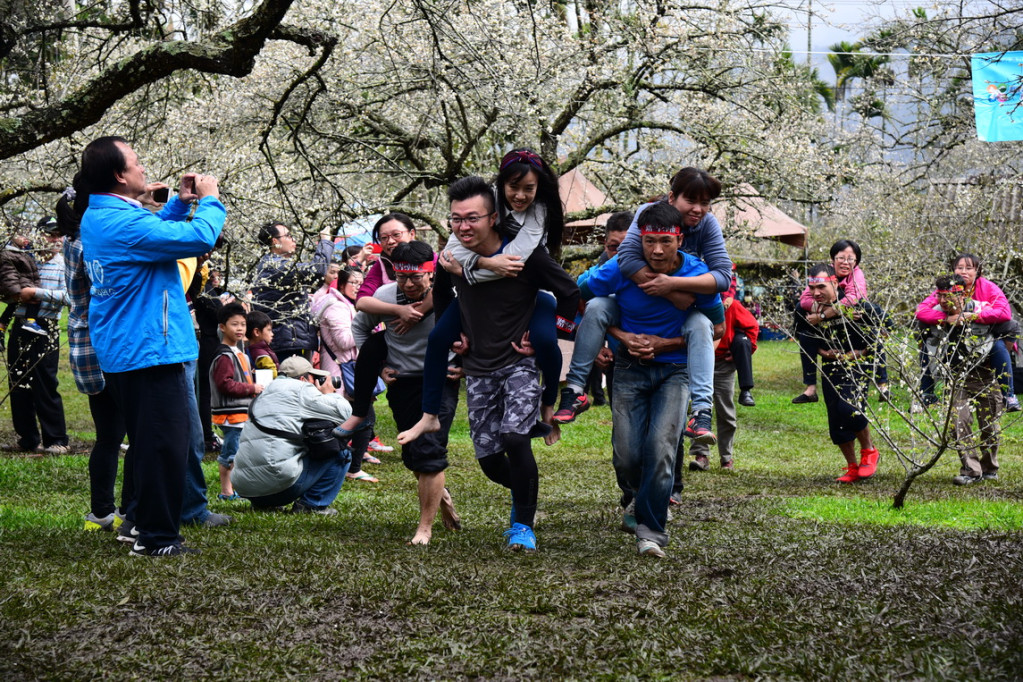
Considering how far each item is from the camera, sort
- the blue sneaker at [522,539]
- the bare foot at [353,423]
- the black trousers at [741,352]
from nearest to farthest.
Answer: the blue sneaker at [522,539] → the bare foot at [353,423] → the black trousers at [741,352]

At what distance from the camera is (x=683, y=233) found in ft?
19.1

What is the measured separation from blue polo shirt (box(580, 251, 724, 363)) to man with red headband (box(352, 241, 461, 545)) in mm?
954

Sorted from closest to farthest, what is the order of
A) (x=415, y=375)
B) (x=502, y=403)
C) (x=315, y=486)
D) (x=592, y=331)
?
(x=502, y=403), (x=592, y=331), (x=415, y=375), (x=315, y=486)

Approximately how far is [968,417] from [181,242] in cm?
651

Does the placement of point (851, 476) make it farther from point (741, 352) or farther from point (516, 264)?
point (516, 264)

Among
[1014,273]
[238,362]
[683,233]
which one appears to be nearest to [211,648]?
[683,233]

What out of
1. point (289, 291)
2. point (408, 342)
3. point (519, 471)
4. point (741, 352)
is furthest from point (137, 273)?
point (741, 352)

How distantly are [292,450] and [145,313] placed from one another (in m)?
1.95

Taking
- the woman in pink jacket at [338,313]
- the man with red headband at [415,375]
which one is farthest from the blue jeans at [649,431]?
the woman in pink jacket at [338,313]

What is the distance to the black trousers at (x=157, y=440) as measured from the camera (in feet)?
17.1

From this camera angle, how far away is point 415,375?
609 cm

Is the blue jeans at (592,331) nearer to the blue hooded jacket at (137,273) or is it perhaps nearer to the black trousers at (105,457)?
the blue hooded jacket at (137,273)

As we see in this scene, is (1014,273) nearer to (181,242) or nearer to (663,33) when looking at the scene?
(663,33)

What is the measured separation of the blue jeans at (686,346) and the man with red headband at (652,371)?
6cm
